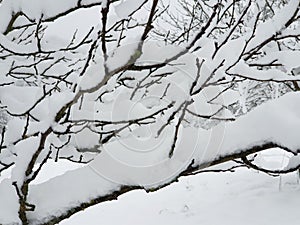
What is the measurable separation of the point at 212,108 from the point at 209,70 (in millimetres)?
506

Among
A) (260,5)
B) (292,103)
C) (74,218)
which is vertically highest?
(260,5)

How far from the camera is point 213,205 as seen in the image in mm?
5496

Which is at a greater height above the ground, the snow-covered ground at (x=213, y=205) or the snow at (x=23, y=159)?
the snow at (x=23, y=159)

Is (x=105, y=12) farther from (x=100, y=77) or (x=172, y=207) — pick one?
(x=172, y=207)

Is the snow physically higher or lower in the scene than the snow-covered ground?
higher

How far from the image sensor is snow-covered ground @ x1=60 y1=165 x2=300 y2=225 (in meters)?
4.76

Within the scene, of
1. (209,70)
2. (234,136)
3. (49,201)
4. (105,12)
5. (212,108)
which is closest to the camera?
(105,12)

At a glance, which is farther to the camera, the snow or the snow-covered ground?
the snow-covered ground

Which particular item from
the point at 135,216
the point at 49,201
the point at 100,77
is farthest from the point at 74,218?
the point at 100,77

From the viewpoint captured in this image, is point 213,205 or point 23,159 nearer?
point 23,159

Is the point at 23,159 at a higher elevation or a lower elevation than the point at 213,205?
higher

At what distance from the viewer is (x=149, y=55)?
1.54 meters

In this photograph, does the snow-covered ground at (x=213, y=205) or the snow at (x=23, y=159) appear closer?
the snow at (x=23, y=159)

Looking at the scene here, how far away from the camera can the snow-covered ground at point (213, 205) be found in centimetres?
Answer: 476
